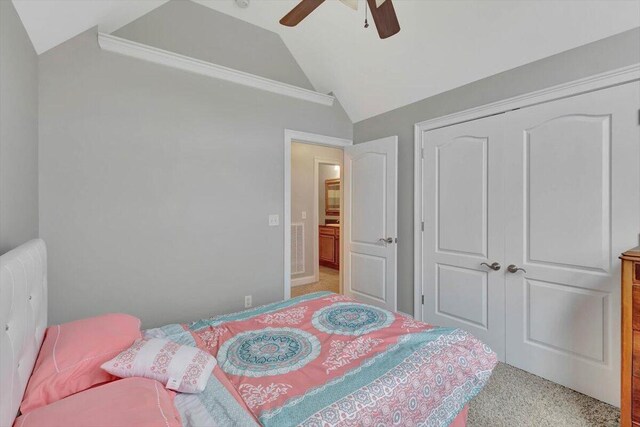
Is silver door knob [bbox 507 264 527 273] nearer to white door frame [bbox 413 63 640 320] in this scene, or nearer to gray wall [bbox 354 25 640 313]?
white door frame [bbox 413 63 640 320]

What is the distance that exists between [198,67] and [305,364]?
2518mm

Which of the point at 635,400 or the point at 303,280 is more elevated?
the point at 635,400

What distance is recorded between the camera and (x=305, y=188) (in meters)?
4.89

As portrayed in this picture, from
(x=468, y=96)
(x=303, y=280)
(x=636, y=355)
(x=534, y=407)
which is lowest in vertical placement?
(x=534, y=407)

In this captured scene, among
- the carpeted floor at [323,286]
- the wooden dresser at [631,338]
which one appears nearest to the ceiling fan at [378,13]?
the wooden dresser at [631,338]

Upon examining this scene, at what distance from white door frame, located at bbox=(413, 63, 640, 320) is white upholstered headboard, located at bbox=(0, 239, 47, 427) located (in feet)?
9.16

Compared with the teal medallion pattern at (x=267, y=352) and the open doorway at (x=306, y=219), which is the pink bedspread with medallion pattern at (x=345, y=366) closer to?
the teal medallion pattern at (x=267, y=352)

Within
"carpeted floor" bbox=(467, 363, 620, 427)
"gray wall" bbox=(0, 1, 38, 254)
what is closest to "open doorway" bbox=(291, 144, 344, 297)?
"carpeted floor" bbox=(467, 363, 620, 427)

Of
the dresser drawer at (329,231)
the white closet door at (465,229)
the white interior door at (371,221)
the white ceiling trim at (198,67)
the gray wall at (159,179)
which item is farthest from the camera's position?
the dresser drawer at (329,231)

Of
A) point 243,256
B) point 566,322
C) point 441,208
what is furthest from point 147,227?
point 566,322

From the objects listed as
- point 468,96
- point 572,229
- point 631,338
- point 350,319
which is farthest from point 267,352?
point 468,96

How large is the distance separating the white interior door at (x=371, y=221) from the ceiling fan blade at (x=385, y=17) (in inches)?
52.3

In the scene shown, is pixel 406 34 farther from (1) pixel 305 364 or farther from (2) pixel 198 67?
(1) pixel 305 364

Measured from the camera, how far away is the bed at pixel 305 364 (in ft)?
3.23
